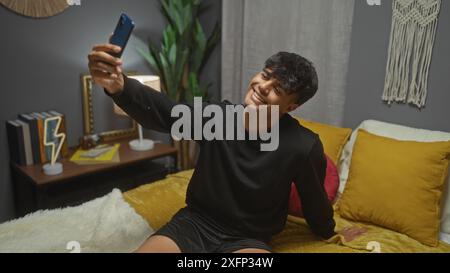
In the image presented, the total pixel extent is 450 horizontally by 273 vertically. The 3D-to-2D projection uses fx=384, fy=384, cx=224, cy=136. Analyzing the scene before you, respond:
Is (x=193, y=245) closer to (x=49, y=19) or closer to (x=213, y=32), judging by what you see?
(x=49, y=19)

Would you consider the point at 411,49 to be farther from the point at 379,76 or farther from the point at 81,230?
the point at 81,230

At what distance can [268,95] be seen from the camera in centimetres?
135

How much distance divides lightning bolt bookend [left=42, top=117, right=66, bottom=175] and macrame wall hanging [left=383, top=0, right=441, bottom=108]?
1.83m

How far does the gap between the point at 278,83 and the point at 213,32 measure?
5.53 ft

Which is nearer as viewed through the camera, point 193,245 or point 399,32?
point 193,245

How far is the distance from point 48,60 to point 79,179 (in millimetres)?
751

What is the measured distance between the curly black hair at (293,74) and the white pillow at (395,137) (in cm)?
78

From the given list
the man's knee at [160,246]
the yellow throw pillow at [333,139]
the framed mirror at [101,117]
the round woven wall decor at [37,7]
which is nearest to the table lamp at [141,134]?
the framed mirror at [101,117]

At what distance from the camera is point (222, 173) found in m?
1.39

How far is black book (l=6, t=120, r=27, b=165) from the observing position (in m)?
2.13

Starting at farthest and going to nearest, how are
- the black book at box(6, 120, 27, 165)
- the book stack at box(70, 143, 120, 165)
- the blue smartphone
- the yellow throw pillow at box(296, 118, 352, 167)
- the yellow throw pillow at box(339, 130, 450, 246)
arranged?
the book stack at box(70, 143, 120, 165)
the black book at box(6, 120, 27, 165)
the yellow throw pillow at box(296, 118, 352, 167)
the yellow throw pillow at box(339, 130, 450, 246)
the blue smartphone

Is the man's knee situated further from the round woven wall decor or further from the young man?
the round woven wall decor

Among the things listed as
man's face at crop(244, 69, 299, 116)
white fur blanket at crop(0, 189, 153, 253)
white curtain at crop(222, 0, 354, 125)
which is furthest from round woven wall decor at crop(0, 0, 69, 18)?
man's face at crop(244, 69, 299, 116)
